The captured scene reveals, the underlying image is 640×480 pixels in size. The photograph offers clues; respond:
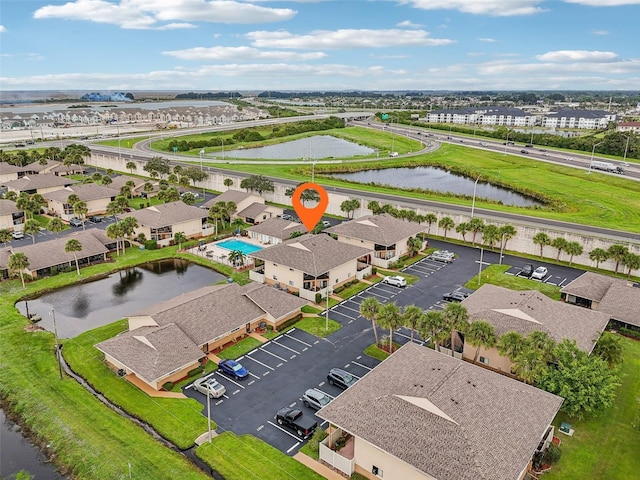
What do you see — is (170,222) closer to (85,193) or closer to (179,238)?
(179,238)

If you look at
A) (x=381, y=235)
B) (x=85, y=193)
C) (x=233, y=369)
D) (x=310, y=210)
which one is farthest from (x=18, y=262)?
(x=381, y=235)

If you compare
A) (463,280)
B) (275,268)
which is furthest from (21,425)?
(463,280)

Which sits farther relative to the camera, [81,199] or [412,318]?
[81,199]

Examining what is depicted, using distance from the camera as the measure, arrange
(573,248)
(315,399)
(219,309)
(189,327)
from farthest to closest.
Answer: (573,248) → (219,309) → (189,327) → (315,399)

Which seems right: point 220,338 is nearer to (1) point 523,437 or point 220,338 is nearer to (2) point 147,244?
(1) point 523,437

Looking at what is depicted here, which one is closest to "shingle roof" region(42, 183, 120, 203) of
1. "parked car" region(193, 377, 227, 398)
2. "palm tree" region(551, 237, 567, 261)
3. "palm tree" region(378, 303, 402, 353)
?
"parked car" region(193, 377, 227, 398)

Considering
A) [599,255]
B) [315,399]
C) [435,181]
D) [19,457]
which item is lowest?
[19,457]

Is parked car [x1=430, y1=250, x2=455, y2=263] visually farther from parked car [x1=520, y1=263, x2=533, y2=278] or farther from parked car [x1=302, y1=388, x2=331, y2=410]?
parked car [x1=302, y1=388, x2=331, y2=410]
